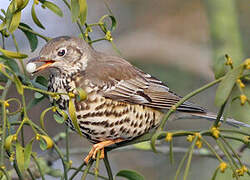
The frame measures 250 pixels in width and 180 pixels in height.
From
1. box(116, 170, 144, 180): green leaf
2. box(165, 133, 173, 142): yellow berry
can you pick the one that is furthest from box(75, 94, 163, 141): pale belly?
box(165, 133, 173, 142): yellow berry

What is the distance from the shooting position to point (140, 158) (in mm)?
6914

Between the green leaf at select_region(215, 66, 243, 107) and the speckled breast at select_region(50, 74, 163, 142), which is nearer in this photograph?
the green leaf at select_region(215, 66, 243, 107)

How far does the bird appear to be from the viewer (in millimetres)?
3064

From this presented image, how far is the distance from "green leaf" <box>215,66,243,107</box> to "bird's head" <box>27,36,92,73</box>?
56.0 inches

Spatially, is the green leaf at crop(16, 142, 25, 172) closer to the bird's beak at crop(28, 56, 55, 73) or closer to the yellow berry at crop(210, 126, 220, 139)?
the yellow berry at crop(210, 126, 220, 139)

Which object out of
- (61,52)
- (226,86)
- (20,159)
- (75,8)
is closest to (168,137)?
(226,86)

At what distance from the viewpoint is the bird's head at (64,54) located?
3.05 meters

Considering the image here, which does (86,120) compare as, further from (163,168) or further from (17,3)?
(163,168)

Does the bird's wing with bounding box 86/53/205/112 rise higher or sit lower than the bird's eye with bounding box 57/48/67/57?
lower

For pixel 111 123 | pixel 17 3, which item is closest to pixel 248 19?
pixel 111 123

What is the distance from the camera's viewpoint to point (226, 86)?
1709 millimetres

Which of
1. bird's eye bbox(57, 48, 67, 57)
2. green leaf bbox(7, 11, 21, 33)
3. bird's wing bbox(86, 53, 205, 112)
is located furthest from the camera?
bird's wing bbox(86, 53, 205, 112)

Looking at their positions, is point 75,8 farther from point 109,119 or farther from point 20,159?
point 109,119

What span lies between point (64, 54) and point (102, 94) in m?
0.35
